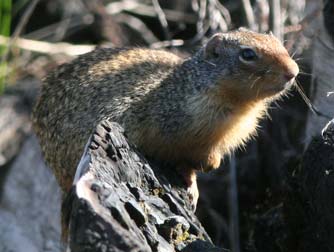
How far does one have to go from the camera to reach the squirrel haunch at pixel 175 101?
13.8ft

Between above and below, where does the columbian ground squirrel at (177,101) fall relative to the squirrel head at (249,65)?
below

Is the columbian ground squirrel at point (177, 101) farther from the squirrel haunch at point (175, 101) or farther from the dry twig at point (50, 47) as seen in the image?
the dry twig at point (50, 47)

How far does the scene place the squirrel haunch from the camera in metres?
4.22

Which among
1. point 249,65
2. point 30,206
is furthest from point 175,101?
point 30,206

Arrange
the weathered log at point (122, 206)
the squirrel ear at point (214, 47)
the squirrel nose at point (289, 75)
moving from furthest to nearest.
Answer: the squirrel ear at point (214, 47), the squirrel nose at point (289, 75), the weathered log at point (122, 206)

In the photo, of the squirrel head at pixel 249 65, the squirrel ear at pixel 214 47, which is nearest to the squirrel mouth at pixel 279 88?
the squirrel head at pixel 249 65

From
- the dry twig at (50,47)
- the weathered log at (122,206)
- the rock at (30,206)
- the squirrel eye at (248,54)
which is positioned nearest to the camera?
the weathered log at (122,206)

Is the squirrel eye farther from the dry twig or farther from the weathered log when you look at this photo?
the dry twig

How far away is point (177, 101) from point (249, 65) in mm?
493

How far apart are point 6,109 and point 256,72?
9.23ft

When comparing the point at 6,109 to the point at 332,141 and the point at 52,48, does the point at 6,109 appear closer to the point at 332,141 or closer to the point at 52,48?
the point at 52,48

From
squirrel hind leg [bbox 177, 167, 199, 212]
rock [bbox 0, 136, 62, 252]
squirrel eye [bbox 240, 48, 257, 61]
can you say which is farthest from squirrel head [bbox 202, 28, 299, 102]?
rock [bbox 0, 136, 62, 252]

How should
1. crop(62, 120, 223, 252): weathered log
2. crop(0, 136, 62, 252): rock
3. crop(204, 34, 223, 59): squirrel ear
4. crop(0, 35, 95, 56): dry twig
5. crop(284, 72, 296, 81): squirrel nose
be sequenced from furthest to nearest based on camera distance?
crop(0, 35, 95, 56): dry twig, crop(0, 136, 62, 252): rock, crop(204, 34, 223, 59): squirrel ear, crop(284, 72, 296, 81): squirrel nose, crop(62, 120, 223, 252): weathered log

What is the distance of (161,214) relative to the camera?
3258 millimetres
